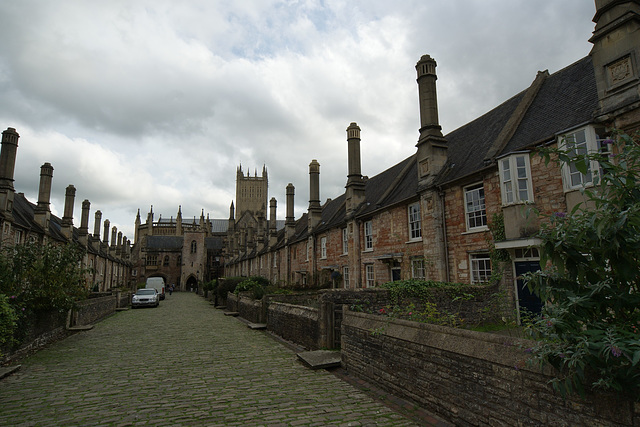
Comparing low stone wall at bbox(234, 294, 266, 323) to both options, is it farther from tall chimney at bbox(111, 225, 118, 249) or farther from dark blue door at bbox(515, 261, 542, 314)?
tall chimney at bbox(111, 225, 118, 249)

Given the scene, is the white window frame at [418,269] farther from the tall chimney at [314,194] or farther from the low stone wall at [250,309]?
the tall chimney at [314,194]


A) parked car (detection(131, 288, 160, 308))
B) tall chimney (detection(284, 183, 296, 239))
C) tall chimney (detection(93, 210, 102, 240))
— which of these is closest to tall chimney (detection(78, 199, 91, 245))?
tall chimney (detection(93, 210, 102, 240))

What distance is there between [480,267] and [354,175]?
460 inches

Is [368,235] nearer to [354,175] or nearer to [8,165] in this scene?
[354,175]

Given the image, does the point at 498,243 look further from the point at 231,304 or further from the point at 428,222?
the point at 231,304

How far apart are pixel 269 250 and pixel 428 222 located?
2741 centimetres

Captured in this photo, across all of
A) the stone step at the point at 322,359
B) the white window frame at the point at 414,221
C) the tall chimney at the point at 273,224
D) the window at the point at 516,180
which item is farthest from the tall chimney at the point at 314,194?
the stone step at the point at 322,359

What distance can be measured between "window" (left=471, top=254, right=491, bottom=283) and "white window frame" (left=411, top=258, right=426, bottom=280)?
2.63 meters

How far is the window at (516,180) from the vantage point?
38.0 feet

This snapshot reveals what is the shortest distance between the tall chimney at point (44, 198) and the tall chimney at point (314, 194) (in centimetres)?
2172

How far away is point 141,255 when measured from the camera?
7400cm

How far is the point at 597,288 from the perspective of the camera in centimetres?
342

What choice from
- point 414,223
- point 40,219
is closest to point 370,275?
point 414,223

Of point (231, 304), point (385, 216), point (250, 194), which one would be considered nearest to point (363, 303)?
point (385, 216)
